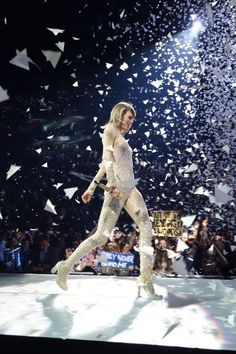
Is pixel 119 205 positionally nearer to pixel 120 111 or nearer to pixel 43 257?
pixel 120 111

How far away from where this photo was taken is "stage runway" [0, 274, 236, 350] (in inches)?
77.1

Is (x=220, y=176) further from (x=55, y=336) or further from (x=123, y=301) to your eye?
→ (x=55, y=336)

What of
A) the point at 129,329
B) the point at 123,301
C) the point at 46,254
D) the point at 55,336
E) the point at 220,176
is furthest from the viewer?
the point at 220,176

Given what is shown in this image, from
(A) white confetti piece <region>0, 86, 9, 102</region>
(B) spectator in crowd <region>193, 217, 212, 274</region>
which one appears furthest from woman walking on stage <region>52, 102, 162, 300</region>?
(A) white confetti piece <region>0, 86, 9, 102</region>

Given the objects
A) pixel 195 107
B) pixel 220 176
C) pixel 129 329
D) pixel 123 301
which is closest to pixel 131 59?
pixel 195 107

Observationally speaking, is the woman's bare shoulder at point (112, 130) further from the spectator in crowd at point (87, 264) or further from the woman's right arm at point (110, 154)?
the spectator in crowd at point (87, 264)

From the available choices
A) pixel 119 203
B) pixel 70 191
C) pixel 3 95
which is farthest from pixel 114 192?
pixel 3 95

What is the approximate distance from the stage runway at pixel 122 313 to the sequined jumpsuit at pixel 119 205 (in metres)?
0.33

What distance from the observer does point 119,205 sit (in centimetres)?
329

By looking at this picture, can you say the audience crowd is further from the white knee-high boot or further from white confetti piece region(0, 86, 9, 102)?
white confetti piece region(0, 86, 9, 102)

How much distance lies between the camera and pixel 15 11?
6.42m

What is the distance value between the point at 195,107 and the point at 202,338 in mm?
6360

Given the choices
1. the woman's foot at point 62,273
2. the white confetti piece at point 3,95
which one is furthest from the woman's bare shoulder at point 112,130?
the white confetti piece at point 3,95

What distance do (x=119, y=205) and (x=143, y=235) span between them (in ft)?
1.03
